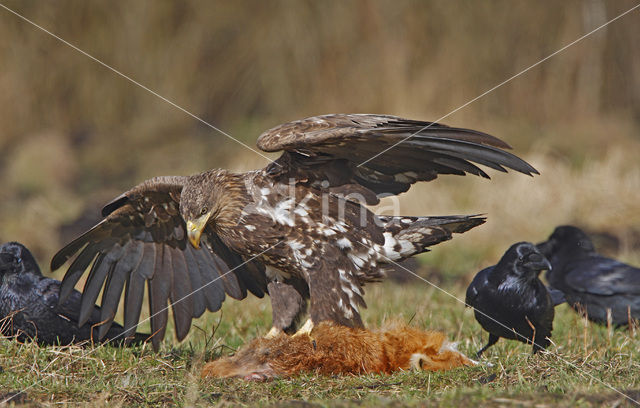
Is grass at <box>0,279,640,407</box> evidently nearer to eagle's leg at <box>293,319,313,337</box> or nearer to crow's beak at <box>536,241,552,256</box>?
eagle's leg at <box>293,319,313,337</box>

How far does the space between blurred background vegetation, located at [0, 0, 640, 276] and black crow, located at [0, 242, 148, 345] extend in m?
5.62

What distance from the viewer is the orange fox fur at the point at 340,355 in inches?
167

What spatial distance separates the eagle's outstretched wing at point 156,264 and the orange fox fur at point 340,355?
1.08 metres

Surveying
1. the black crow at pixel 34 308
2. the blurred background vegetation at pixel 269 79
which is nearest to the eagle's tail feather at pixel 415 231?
the black crow at pixel 34 308

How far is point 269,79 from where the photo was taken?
40.4 feet

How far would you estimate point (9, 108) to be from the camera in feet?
40.4

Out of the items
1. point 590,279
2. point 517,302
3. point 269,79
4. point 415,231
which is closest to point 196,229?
point 415,231

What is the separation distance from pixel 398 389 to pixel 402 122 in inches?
56.7

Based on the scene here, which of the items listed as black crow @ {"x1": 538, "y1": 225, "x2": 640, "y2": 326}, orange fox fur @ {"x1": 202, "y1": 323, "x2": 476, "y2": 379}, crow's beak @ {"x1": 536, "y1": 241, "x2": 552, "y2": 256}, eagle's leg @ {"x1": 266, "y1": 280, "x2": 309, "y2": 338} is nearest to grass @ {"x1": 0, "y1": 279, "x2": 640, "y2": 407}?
orange fox fur @ {"x1": 202, "y1": 323, "x2": 476, "y2": 379}

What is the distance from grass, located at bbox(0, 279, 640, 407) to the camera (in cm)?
346

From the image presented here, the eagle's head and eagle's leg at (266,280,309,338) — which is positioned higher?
the eagle's head

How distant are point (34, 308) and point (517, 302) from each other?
285cm

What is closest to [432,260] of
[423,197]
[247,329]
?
[423,197]

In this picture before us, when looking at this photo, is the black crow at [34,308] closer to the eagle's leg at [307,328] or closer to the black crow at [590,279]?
the eagle's leg at [307,328]
